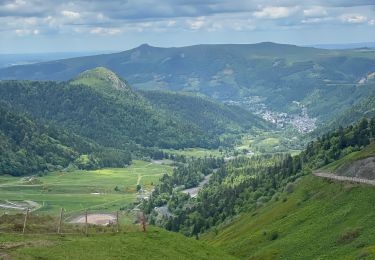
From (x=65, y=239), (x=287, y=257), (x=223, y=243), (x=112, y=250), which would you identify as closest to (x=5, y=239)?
(x=65, y=239)

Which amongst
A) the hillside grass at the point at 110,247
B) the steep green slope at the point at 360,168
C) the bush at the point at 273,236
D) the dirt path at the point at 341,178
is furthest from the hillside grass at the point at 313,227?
the hillside grass at the point at 110,247

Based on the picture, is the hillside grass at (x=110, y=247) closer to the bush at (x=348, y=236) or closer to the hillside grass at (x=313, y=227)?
the hillside grass at (x=313, y=227)

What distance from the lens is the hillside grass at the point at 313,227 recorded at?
104875mm

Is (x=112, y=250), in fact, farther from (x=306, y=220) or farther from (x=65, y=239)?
(x=306, y=220)

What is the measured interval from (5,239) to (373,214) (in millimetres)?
64985

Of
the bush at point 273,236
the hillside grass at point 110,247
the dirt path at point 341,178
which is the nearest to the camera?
the hillside grass at point 110,247

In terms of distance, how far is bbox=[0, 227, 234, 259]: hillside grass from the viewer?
263 feet

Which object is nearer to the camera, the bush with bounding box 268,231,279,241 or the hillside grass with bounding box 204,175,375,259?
the hillside grass with bounding box 204,175,375,259

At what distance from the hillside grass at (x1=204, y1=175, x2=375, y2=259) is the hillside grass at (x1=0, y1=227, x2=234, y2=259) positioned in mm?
16887

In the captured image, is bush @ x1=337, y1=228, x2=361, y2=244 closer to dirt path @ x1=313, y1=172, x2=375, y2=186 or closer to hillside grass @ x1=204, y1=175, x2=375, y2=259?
hillside grass @ x1=204, y1=175, x2=375, y2=259

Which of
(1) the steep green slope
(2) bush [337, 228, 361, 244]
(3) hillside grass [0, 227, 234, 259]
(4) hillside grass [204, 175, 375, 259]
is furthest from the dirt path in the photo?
(3) hillside grass [0, 227, 234, 259]

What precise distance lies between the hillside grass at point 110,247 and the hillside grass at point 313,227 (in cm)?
A: 1689

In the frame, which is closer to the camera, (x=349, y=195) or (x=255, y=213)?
(x=349, y=195)

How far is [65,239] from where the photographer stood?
91312 mm
